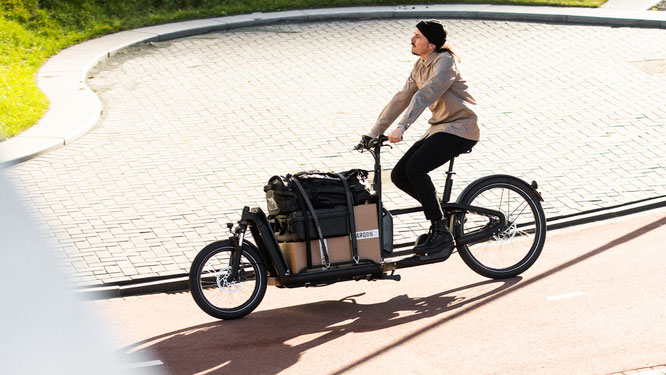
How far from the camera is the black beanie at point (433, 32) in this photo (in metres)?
7.54

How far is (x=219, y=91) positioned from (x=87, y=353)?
7.33 metres

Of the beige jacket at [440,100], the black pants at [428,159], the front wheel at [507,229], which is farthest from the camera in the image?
the front wheel at [507,229]

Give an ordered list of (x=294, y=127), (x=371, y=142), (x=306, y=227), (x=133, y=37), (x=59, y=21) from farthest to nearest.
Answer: (x=59, y=21), (x=133, y=37), (x=294, y=127), (x=371, y=142), (x=306, y=227)

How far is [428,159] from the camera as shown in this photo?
25.1ft

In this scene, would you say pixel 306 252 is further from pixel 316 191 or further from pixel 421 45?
pixel 421 45

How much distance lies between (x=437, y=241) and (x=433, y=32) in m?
1.55

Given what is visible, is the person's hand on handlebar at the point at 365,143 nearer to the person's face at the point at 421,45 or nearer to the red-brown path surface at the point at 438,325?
the person's face at the point at 421,45

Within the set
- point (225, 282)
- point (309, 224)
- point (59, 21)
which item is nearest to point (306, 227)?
point (309, 224)

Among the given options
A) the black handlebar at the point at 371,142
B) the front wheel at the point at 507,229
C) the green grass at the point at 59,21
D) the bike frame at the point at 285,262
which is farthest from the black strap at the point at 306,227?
the green grass at the point at 59,21

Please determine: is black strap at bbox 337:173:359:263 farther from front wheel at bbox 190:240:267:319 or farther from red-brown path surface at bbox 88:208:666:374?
front wheel at bbox 190:240:267:319

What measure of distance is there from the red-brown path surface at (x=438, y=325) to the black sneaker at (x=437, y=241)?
14.0 inches

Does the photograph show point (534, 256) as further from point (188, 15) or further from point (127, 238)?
point (188, 15)

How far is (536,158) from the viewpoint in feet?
36.5

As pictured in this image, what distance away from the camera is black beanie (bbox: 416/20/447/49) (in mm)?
7535
